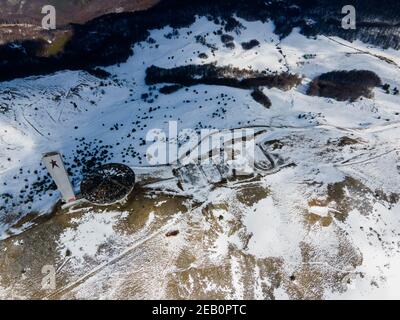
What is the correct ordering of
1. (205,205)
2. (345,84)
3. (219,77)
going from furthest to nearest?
(345,84) < (219,77) < (205,205)

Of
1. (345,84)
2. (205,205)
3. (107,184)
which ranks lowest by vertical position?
(205,205)

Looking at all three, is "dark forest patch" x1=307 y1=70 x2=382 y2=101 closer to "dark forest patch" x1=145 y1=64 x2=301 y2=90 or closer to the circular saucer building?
"dark forest patch" x1=145 y1=64 x2=301 y2=90

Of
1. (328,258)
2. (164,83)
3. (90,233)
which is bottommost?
(328,258)

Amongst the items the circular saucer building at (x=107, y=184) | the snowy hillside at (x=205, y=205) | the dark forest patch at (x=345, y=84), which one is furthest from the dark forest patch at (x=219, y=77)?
the circular saucer building at (x=107, y=184)

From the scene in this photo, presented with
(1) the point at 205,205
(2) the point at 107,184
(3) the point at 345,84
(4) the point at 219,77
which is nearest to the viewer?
(2) the point at 107,184

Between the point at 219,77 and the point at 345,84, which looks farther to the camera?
the point at 345,84

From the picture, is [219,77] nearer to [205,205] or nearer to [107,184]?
[205,205]

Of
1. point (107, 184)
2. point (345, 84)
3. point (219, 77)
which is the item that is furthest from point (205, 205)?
point (345, 84)
